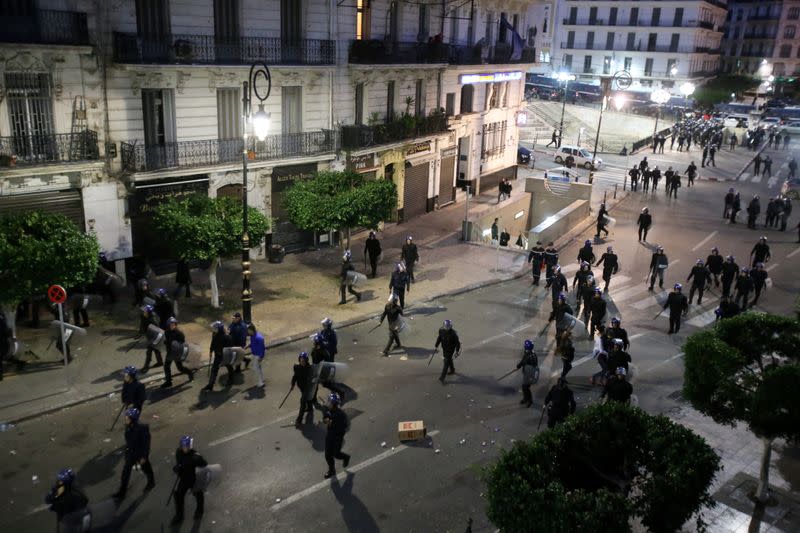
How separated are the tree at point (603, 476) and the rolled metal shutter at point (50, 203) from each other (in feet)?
51.0

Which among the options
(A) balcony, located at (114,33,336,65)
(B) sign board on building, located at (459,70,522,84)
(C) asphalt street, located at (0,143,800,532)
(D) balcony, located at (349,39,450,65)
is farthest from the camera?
(B) sign board on building, located at (459,70,522,84)

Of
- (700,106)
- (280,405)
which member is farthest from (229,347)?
(700,106)

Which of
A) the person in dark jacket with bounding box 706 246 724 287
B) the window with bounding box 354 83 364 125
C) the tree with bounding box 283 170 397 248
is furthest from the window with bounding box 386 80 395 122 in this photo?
the person in dark jacket with bounding box 706 246 724 287

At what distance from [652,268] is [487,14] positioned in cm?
1857

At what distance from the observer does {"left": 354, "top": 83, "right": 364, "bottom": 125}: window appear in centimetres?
2794

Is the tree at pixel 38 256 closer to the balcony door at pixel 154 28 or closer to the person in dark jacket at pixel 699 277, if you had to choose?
the balcony door at pixel 154 28

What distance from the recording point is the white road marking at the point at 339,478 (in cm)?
1169

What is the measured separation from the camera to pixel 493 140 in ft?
132

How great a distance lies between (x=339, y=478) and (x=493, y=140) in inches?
→ 1200

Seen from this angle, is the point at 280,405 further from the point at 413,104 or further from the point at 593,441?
the point at 413,104

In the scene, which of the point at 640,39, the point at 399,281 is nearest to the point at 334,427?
the point at 399,281

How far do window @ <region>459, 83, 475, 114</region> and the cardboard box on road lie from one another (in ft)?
83.2

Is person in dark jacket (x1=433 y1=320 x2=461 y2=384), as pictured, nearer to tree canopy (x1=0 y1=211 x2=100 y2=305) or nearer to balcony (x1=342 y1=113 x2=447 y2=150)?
tree canopy (x1=0 y1=211 x2=100 y2=305)

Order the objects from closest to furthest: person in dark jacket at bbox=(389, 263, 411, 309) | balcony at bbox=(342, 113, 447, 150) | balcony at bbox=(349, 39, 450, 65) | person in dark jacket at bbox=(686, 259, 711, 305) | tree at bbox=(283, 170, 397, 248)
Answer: person in dark jacket at bbox=(389, 263, 411, 309) < person in dark jacket at bbox=(686, 259, 711, 305) < tree at bbox=(283, 170, 397, 248) < balcony at bbox=(349, 39, 450, 65) < balcony at bbox=(342, 113, 447, 150)
